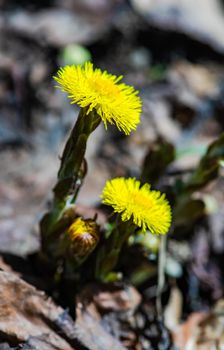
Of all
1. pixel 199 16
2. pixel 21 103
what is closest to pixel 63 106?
pixel 21 103

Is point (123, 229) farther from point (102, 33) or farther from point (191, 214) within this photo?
point (102, 33)

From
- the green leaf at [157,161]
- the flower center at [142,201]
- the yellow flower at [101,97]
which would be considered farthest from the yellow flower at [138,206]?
the green leaf at [157,161]

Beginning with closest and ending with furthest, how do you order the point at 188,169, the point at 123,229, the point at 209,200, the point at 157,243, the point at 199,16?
the point at 123,229 → the point at 157,243 → the point at 209,200 → the point at 188,169 → the point at 199,16

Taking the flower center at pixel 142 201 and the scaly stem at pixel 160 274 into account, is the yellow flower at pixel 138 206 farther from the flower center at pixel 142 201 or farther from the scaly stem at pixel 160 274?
the scaly stem at pixel 160 274

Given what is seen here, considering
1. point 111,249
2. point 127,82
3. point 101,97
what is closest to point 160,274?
point 111,249

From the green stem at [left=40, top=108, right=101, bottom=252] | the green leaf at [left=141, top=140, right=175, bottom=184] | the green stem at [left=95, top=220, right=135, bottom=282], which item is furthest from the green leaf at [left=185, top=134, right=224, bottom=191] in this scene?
the green stem at [left=40, top=108, right=101, bottom=252]

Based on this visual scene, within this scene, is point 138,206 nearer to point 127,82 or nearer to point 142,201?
point 142,201

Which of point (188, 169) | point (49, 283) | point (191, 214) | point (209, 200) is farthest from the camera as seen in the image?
point (188, 169)
